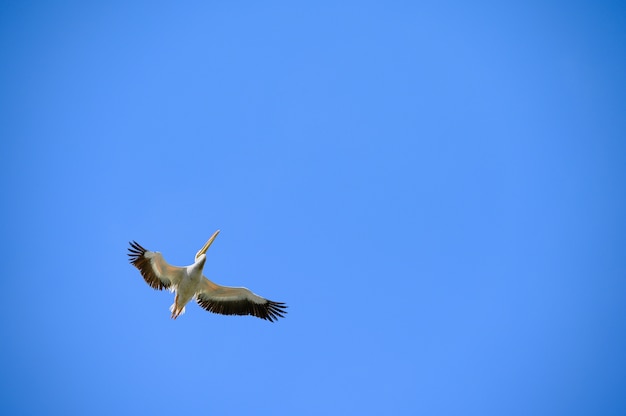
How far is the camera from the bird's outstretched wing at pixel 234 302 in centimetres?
1457

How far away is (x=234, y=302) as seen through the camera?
14.9 meters

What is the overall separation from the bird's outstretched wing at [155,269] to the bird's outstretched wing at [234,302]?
2.60 feet

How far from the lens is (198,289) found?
14.7 metres

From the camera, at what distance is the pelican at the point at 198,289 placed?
553 inches

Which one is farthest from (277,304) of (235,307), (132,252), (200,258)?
(132,252)

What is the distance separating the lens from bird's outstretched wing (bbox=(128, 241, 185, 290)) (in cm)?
1387

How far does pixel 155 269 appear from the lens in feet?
46.5

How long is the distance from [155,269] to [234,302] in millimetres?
2462

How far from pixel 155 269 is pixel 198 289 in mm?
1355

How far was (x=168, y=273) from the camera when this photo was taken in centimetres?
1433

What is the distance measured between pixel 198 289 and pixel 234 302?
1.12m

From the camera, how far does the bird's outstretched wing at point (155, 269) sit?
45.5 feet

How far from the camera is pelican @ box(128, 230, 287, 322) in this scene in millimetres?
14055

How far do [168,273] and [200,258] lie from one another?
39.8 inches
